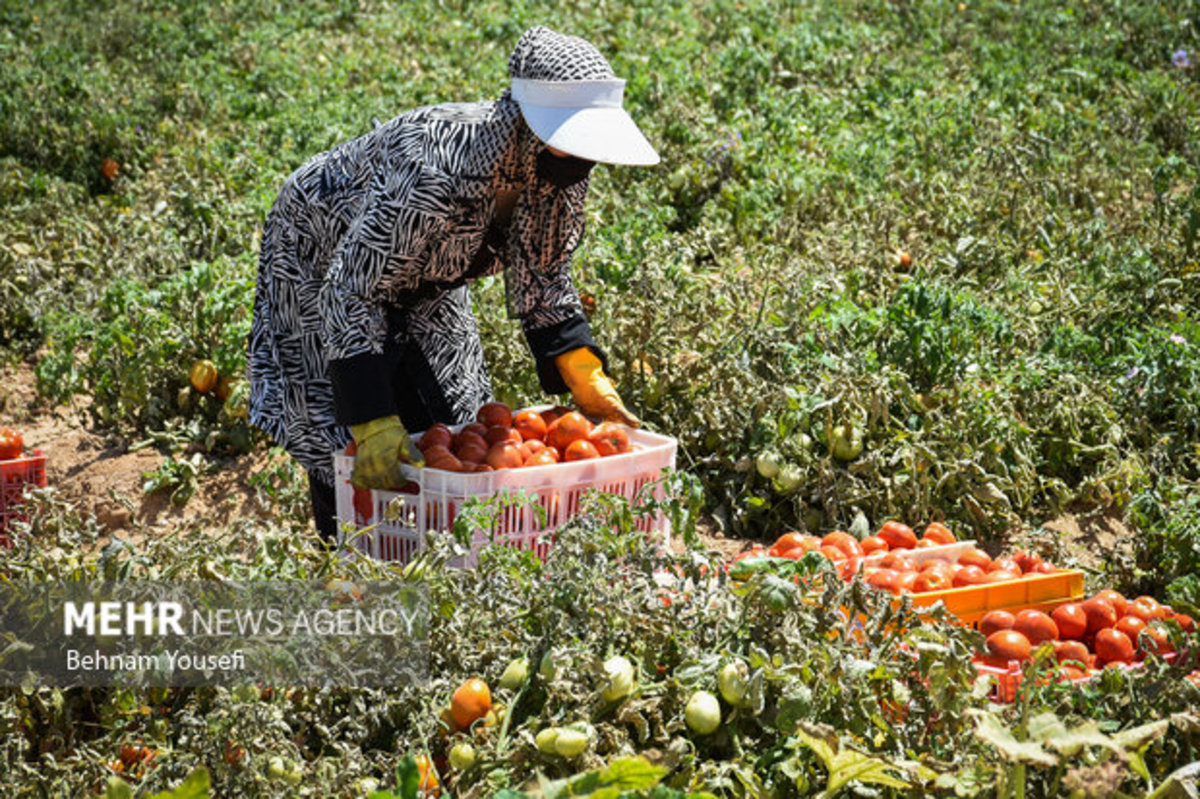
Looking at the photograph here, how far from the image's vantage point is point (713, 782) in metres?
2.36

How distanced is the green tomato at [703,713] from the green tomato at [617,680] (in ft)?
0.35

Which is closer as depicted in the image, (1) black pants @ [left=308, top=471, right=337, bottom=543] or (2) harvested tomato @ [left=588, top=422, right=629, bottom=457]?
(2) harvested tomato @ [left=588, top=422, right=629, bottom=457]

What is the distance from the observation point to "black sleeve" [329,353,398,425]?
319cm

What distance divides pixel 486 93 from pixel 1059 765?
21.1 ft

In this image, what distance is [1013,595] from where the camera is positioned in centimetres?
343

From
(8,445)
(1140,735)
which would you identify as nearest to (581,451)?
(1140,735)

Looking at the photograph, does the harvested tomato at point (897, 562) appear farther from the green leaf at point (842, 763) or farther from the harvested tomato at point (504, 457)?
the green leaf at point (842, 763)

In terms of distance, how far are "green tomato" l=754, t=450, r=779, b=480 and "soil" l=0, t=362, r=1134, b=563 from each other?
23 centimetres

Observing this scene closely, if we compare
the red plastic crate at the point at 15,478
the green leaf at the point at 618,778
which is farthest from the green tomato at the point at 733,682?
the red plastic crate at the point at 15,478

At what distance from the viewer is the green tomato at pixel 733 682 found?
2.44 metres

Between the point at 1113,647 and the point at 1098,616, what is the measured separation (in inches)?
6.7

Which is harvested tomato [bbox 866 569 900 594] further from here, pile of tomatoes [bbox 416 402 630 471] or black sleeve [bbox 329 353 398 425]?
black sleeve [bbox 329 353 398 425]

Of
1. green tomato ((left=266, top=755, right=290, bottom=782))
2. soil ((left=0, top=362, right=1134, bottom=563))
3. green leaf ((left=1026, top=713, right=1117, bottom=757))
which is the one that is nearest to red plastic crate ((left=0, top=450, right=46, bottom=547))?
soil ((left=0, top=362, right=1134, bottom=563))

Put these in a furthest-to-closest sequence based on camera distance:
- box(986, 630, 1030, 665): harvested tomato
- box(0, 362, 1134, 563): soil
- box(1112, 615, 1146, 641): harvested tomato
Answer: box(0, 362, 1134, 563): soil, box(1112, 615, 1146, 641): harvested tomato, box(986, 630, 1030, 665): harvested tomato
